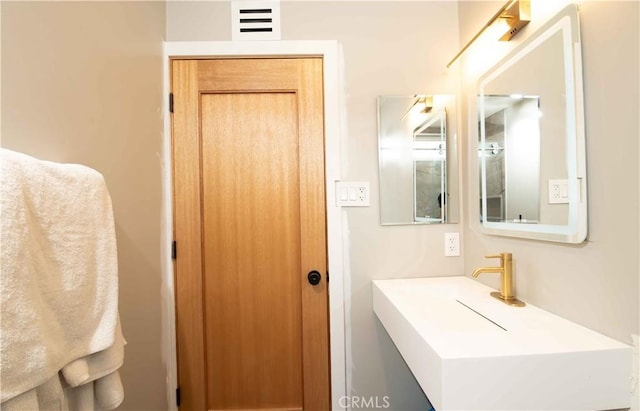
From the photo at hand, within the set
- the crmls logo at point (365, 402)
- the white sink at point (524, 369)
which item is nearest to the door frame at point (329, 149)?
the crmls logo at point (365, 402)

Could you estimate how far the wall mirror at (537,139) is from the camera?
0.77 meters

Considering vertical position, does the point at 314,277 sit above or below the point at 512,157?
below

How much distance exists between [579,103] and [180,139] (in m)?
1.57

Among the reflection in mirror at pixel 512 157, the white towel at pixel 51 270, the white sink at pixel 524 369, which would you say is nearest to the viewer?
the white towel at pixel 51 270

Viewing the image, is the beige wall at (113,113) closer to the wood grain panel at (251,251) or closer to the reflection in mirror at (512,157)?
the wood grain panel at (251,251)

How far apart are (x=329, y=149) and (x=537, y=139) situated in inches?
32.5

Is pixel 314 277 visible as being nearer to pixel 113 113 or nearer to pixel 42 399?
pixel 42 399

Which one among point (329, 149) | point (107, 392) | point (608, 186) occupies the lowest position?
point (107, 392)

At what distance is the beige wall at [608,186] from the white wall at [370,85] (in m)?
0.64

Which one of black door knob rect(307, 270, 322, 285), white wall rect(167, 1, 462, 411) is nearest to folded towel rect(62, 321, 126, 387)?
black door knob rect(307, 270, 322, 285)

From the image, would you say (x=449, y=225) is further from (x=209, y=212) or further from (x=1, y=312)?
(x=1, y=312)

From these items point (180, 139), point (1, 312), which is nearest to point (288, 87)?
point (180, 139)

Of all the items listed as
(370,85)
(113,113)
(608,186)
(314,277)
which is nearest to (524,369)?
(608,186)

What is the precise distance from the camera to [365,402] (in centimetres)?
134
